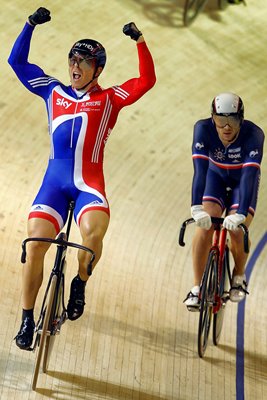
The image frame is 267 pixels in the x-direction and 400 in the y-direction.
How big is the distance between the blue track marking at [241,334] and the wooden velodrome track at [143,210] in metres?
0.01

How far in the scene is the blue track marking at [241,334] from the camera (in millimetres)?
5961

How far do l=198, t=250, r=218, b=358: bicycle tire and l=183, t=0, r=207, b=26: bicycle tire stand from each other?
4752mm

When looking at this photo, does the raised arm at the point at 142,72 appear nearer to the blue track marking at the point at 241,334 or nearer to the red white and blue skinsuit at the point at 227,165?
the red white and blue skinsuit at the point at 227,165

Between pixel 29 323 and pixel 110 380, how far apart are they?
27.4 inches

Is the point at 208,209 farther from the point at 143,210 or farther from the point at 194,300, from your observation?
the point at 143,210

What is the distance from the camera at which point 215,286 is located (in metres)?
6.03

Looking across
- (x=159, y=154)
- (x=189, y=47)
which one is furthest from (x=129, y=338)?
(x=189, y=47)

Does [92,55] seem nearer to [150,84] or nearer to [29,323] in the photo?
[150,84]

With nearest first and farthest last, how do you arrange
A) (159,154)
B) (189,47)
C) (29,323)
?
(29,323)
(159,154)
(189,47)

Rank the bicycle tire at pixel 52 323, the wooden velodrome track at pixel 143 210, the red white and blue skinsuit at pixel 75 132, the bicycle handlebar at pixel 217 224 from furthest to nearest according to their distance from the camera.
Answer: the wooden velodrome track at pixel 143 210
the bicycle handlebar at pixel 217 224
the red white and blue skinsuit at pixel 75 132
the bicycle tire at pixel 52 323

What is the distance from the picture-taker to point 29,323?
17.4 feet

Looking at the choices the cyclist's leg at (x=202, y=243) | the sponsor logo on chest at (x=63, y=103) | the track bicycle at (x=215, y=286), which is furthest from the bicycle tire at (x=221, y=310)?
the sponsor logo on chest at (x=63, y=103)

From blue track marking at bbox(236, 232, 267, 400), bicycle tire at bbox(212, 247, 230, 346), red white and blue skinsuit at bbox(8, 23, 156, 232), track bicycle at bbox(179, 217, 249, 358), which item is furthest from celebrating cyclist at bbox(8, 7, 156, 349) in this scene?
blue track marking at bbox(236, 232, 267, 400)

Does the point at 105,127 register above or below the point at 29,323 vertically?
above
